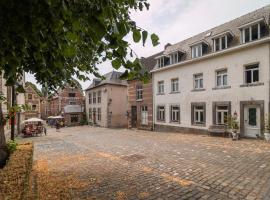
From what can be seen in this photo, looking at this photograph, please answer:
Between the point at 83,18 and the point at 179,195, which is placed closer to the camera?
the point at 83,18

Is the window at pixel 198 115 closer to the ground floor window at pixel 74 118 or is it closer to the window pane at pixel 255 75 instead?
the window pane at pixel 255 75

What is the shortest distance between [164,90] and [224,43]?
796 cm

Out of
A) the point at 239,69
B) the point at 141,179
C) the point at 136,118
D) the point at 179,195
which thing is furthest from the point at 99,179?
the point at 136,118

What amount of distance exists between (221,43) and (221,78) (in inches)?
113

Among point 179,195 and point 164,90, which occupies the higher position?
point 164,90

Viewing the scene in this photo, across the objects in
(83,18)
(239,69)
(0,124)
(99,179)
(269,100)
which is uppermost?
(239,69)

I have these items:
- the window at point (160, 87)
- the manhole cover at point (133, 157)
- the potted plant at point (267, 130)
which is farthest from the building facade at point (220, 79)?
the manhole cover at point (133, 157)

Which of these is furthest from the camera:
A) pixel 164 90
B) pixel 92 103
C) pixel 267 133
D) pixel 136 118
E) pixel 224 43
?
pixel 92 103

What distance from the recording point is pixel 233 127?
14977 millimetres

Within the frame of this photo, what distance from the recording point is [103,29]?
7.94 feet

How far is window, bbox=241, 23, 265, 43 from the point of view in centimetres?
1439

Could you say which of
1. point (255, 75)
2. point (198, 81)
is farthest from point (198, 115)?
point (255, 75)

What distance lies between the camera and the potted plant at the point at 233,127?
47.7ft

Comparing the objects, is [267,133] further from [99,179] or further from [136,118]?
[136,118]
